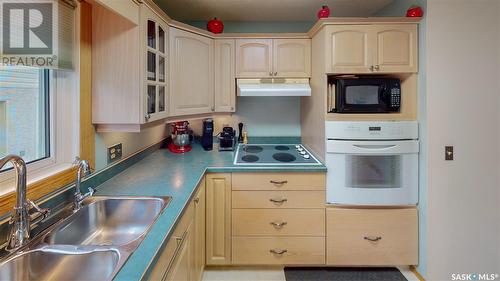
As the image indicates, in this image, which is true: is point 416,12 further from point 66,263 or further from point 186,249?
point 66,263

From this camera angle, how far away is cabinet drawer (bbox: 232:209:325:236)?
83.0 inches

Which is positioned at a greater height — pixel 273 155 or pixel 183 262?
pixel 273 155

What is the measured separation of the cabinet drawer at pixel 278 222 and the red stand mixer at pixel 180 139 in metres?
0.86

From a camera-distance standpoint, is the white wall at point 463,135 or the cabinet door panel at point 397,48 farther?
the cabinet door panel at point 397,48

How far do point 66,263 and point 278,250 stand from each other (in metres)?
1.50

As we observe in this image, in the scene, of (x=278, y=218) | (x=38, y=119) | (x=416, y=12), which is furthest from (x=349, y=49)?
(x=38, y=119)

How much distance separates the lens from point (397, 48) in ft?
6.74

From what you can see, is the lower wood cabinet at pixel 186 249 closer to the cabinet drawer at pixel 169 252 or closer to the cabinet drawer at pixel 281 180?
the cabinet drawer at pixel 169 252

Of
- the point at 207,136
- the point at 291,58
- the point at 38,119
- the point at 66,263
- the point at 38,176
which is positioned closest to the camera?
the point at 66,263

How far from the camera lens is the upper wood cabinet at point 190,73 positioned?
2.14 m

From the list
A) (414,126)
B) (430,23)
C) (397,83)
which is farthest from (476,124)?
(430,23)

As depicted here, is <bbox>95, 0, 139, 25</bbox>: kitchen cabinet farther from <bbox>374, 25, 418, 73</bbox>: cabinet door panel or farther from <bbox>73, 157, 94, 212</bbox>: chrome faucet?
<bbox>374, 25, 418, 73</bbox>: cabinet door panel

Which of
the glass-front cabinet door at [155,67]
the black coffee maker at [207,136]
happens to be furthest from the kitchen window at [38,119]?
the black coffee maker at [207,136]

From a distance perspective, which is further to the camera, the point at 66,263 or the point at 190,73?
the point at 190,73
